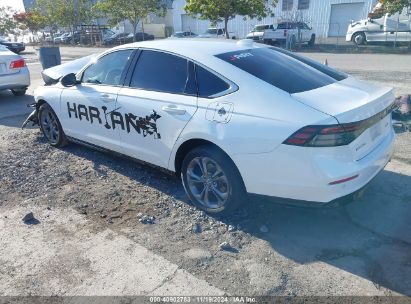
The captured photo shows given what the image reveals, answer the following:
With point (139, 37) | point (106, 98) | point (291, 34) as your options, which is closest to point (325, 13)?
point (291, 34)

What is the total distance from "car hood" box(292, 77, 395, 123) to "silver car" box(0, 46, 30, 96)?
8.65m

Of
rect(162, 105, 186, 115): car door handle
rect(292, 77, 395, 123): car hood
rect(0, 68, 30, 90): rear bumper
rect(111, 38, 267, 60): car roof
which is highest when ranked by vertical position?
rect(111, 38, 267, 60): car roof

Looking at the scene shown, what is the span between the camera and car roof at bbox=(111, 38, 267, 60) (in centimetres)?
375

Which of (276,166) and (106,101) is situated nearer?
(276,166)

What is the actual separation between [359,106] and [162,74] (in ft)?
6.50

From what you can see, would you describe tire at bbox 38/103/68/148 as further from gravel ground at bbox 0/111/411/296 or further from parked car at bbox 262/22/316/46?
parked car at bbox 262/22/316/46

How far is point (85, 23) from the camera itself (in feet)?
142

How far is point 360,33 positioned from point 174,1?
25027 millimetres

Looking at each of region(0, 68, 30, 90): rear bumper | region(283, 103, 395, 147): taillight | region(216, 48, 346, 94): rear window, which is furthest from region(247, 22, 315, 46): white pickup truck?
region(283, 103, 395, 147): taillight

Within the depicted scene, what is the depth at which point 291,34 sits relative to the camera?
23500 mm

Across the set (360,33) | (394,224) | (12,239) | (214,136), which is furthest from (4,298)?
(360,33)

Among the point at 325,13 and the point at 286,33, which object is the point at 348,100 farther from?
the point at 325,13

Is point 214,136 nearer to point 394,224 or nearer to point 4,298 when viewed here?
point 394,224

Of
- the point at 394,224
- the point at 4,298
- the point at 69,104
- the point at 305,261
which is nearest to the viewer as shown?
the point at 4,298
